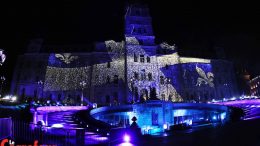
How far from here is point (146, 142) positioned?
1293 cm

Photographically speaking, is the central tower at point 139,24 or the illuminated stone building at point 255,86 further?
the illuminated stone building at point 255,86

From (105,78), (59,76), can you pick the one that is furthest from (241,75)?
(59,76)

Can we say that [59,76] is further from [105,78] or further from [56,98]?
[105,78]

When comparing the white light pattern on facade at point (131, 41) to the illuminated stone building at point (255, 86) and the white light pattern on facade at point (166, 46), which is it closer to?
the white light pattern on facade at point (166, 46)

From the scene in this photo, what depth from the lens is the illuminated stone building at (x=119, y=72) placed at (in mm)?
41719

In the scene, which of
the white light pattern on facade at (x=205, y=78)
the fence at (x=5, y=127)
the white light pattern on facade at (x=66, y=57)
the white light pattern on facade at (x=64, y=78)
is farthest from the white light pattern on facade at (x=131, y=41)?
the fence at (x=5, y=127)

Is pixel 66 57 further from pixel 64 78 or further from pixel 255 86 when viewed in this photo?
pixel 255 86

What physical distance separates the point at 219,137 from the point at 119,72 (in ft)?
102

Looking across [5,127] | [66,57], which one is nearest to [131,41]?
[66,57]

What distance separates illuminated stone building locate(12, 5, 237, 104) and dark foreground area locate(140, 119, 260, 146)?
2652 cm

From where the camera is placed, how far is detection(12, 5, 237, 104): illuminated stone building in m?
41.7

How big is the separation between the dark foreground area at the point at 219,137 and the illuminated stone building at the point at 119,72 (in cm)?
2652

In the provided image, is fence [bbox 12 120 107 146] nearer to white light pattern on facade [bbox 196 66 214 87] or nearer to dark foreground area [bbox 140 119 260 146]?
dark foreground area [bbox 140 119 260 146]

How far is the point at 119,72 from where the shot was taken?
4312cm
